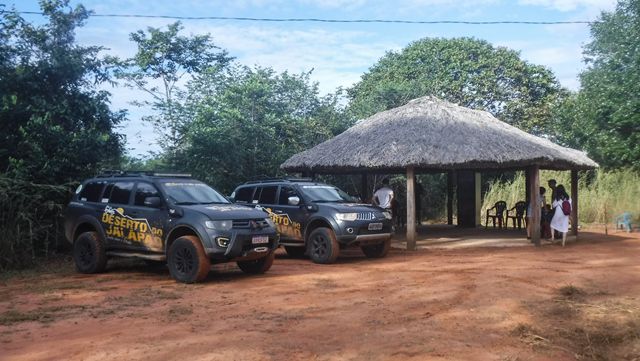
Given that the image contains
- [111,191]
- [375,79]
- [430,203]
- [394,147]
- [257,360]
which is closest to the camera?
[257,360]

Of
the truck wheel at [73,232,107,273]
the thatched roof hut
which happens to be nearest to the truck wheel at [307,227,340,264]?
the thatched roof hut

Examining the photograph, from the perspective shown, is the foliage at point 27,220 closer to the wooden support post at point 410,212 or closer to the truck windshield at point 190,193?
the truck windshield at point 190,193

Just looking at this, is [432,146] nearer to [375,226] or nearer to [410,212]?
[410,212]

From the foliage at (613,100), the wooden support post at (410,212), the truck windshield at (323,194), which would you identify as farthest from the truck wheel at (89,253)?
the foliage at (613,100)

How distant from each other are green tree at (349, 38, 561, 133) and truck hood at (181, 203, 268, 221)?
23820 millimetres

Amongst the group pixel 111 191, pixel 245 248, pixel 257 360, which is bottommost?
pixel 257 360

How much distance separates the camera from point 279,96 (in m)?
23.2

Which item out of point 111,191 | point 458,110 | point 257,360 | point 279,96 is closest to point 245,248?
point 111,191

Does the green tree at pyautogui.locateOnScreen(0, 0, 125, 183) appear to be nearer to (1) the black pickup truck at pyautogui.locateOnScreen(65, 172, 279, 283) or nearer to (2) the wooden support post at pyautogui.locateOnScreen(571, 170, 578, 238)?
(1) the black pickup truck at pyautogui.locateOnScreen(65, 172, 279, 283)

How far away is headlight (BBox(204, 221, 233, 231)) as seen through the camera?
31.8 ft

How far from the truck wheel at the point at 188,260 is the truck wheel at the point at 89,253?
182 centimetres

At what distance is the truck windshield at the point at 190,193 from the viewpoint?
10.6 meters

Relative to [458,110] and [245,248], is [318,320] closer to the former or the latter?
[245,248]

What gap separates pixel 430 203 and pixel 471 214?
5.54 metres
